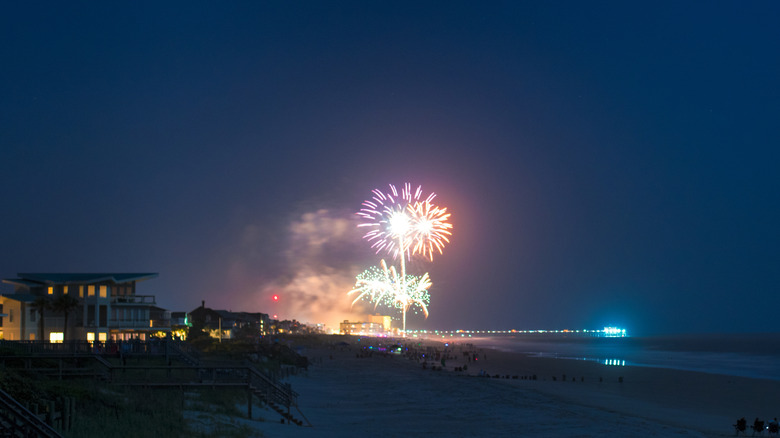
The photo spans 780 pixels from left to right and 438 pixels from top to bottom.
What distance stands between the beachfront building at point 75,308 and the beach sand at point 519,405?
16754mm

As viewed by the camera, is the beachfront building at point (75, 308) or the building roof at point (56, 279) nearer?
the beachfront building at point (75, 308)

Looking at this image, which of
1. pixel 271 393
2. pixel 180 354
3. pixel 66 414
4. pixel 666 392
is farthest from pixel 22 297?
pixel 666 392

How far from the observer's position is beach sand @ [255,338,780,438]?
87.2ft

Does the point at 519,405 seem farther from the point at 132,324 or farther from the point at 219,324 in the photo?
the point at 219,324

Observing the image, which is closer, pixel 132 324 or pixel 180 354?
pixel 180 354

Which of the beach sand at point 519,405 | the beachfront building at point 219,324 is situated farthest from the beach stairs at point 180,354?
the beachfront building at point 219,324

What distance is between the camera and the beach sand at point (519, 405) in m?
26.6

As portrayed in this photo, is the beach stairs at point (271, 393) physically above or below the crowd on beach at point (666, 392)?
above

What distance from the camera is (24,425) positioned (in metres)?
12.1

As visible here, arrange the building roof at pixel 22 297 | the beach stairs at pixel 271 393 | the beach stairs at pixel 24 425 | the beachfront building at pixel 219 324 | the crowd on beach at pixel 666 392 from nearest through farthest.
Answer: the beach stairs at pixel 24 425 → the beach stairs at pixel 271 393 → the crowd on beach at pixel 666 392 → the building roof at pixel 22 297 → the beachfront building at pixel 219 324

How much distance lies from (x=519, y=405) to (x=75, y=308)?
3664 centimetres

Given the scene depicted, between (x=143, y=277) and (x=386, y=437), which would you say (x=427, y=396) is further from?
(x=143, y=277)

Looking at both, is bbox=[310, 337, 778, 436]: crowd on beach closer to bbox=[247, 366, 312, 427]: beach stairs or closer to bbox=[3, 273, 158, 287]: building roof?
bbox=[247, 366, 312, 427]: beach stairs

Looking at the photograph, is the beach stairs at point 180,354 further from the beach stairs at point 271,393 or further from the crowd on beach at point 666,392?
the crowd on beach at point 666,392
